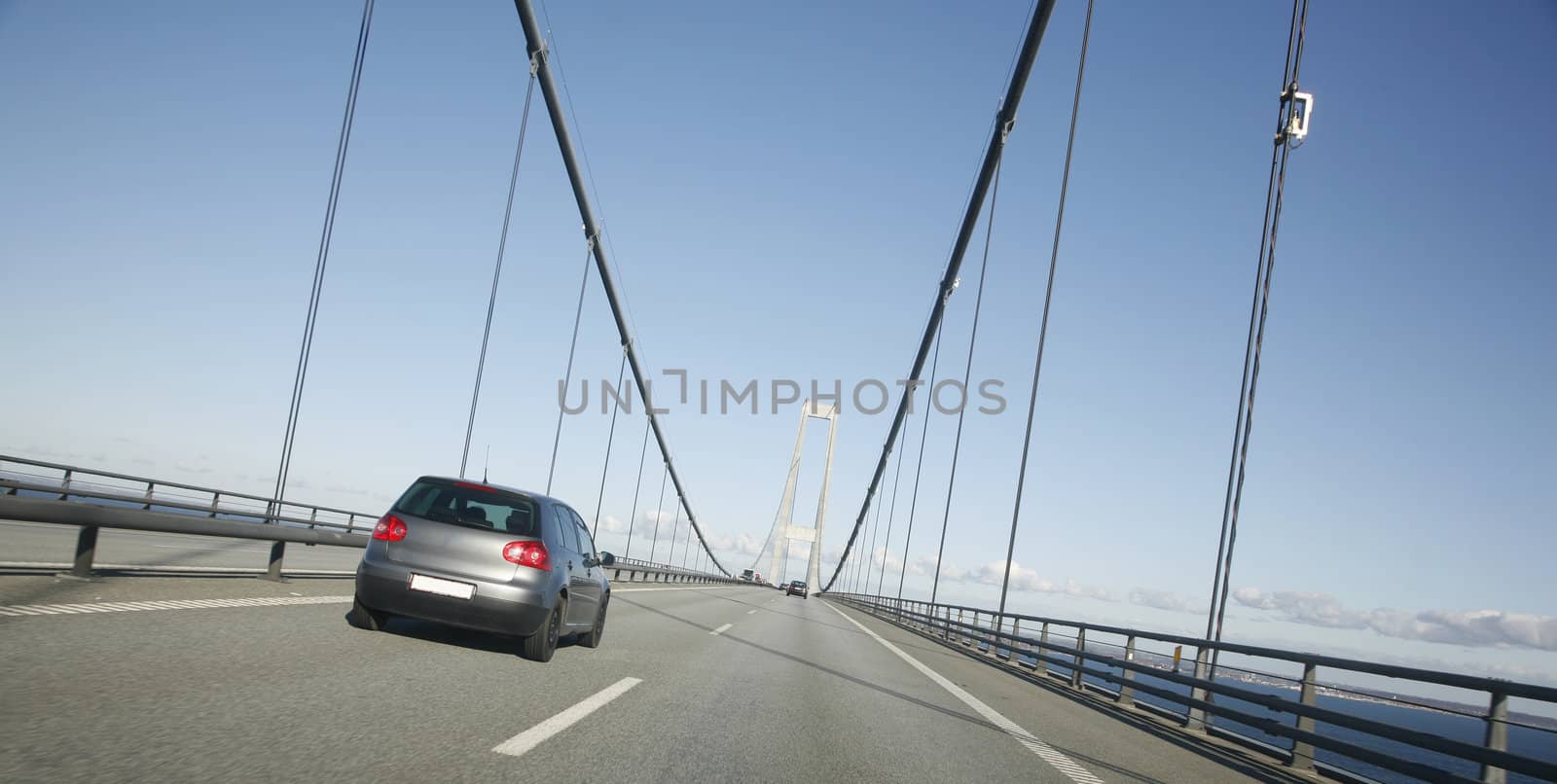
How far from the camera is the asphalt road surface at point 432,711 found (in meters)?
4.32

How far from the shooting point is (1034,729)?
28.4ft

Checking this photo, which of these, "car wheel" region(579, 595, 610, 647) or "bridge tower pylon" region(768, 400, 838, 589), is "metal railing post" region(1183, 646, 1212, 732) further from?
"bridge tower pylon" region(768, 400, 838, 589)

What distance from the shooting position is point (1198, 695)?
1037cm

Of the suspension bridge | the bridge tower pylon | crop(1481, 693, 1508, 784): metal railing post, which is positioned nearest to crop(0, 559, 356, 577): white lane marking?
the suspension bridge

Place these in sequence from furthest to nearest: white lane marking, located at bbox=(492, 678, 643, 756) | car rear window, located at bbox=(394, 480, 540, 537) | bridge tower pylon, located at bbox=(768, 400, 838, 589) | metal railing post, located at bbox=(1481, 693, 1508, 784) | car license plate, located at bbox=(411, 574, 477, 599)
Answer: bridge tower pylon, located at bbox=(768, 400, 838, 589) < car rear window, located at bbox=(394, 480, 540, 537) < car license plate, located at bbox=(411, 574, 477, 599) < metal railing post, located at bbox=(1481, 693, 1508, 784) < white lane marking, located at bbox=(492, 678, 643, 756)

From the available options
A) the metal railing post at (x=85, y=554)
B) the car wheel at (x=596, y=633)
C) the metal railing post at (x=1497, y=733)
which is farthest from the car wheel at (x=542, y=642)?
the metal railing post at (x=1497, y=733)

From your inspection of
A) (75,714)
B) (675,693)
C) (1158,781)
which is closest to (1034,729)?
(1158,781)

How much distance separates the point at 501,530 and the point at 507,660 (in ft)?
3.61

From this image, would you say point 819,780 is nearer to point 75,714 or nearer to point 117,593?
point 75,714

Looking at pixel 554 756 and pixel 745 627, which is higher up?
pixel 554 756

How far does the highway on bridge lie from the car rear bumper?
31 cm

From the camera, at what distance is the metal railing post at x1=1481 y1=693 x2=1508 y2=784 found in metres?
6.18

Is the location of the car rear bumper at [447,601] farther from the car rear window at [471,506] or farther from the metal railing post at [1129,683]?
the metal railing post at [1129,683]

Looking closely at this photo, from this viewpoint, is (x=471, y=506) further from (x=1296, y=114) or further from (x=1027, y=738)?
(x=1296, y=114)
